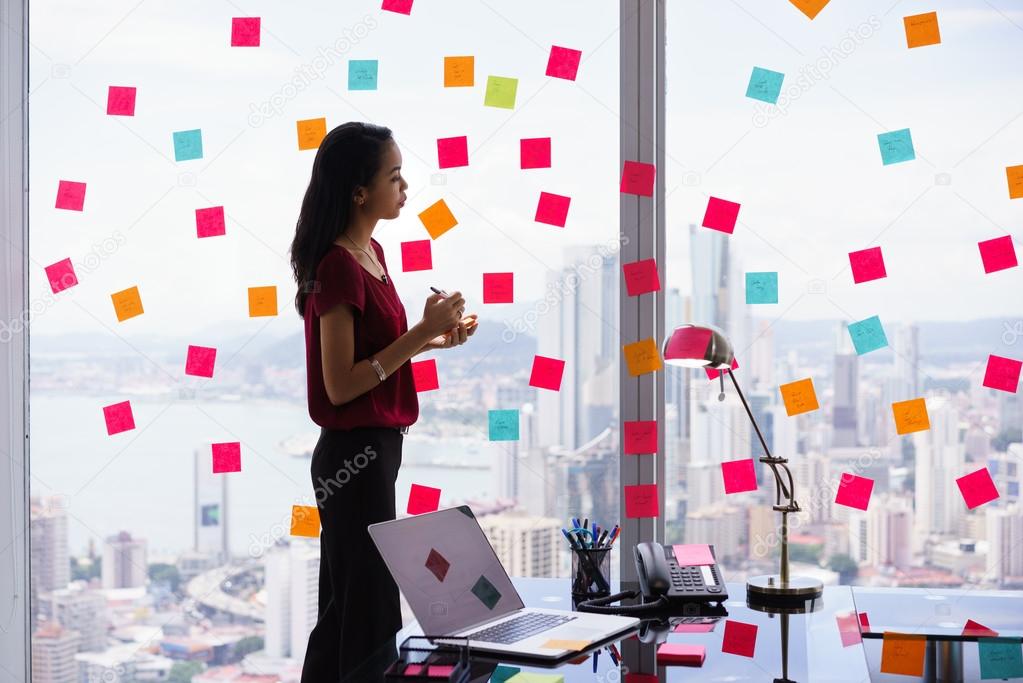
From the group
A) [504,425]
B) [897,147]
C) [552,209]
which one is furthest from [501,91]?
[897,147]

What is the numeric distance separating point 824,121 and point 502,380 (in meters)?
1.05

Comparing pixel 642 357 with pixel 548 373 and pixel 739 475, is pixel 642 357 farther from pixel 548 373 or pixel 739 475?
pixel 739 475

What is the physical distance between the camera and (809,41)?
262 cm

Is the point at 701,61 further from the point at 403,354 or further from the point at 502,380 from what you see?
the point at 403,354

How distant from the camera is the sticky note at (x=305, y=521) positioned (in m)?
2.80

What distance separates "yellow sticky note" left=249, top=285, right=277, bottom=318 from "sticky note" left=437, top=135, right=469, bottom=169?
566mm

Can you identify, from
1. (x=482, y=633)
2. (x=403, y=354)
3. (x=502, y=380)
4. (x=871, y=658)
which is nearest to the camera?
(x=482, y=633)

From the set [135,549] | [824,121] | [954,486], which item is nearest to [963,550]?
[954,486]

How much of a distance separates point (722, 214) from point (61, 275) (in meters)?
1.79

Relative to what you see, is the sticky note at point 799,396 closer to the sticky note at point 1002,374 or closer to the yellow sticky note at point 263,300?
the sticky note at point 1002,374

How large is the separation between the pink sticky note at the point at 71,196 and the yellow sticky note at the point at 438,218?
95cm

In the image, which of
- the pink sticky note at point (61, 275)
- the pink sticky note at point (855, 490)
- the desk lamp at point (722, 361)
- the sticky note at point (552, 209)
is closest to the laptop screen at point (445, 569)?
the desk lamp at point (722, 361)

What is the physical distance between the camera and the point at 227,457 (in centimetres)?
284

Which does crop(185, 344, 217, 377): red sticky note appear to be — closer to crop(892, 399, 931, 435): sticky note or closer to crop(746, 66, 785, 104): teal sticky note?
crop(746, 66, 785, 104): teal sticky note
